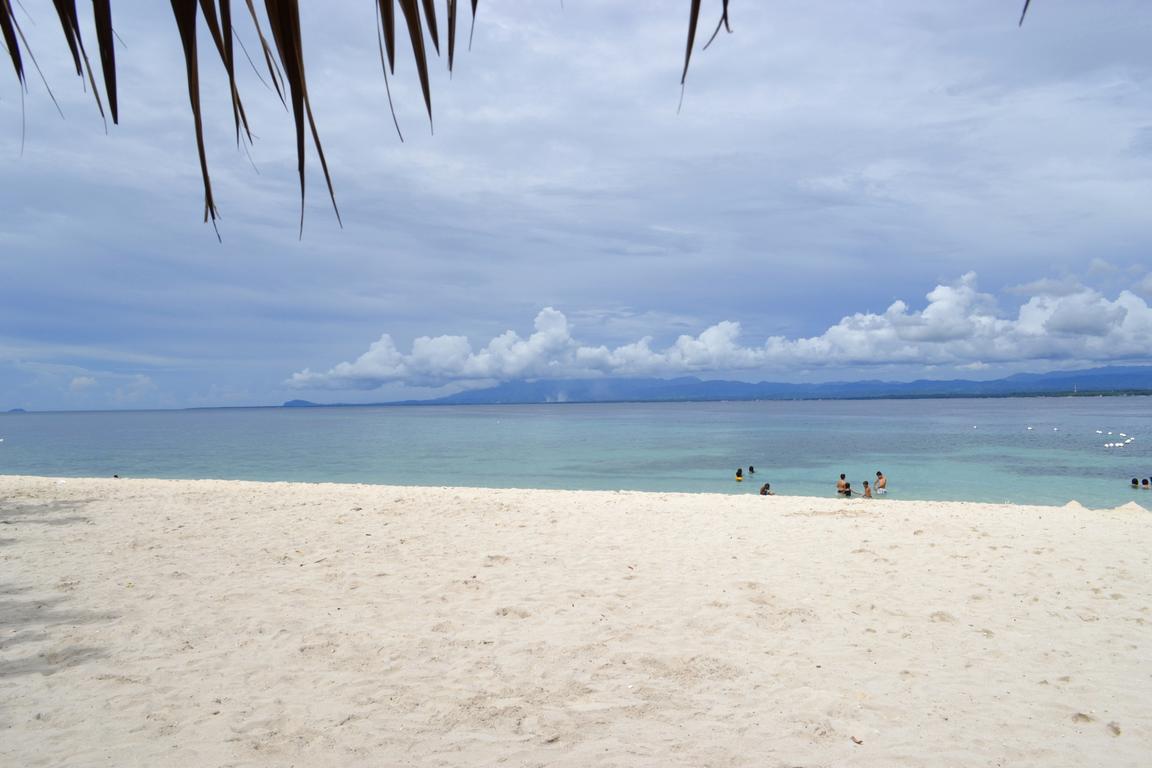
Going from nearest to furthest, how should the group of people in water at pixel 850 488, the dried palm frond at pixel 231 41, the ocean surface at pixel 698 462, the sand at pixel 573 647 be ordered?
the dried palm frond at pixel 231 41 → the sand at pixel 573 647 → the group of people in water at pixel 850 488 → the ocean surface at pixel 698 462

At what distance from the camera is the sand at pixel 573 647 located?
396 cm

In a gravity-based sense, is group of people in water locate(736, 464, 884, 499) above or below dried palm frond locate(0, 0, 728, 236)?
below

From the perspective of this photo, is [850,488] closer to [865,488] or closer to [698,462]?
[865,488]

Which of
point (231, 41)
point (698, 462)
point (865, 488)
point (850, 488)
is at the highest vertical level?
point (231, 41)

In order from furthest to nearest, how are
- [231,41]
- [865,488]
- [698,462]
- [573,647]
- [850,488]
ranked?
1. [698,462]
2. [850,488]
3. [865,488]
4. [573,647]
5. [231,41]

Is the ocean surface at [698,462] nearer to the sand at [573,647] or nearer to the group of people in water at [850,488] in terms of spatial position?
the group of people in water at [850,488]

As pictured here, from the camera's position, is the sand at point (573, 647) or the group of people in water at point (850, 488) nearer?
the sand at point (573, 647)

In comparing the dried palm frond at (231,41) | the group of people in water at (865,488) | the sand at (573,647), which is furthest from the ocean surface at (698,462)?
the dried palm frond at (231,41)

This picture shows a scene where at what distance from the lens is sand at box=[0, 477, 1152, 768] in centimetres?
396

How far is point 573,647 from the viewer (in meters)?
5.39

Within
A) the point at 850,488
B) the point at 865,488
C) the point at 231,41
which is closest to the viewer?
the point at 231,41

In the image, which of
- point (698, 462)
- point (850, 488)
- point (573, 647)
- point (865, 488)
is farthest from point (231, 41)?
point (698, 462)

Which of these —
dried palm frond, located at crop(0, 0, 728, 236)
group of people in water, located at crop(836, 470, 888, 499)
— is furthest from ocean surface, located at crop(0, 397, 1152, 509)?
dried palm frond, located at crop(0, 0, 728, 236)

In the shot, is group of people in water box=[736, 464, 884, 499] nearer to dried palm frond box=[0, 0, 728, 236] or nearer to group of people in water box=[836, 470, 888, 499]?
group of people in water box=[836, 470, 888, 499]
